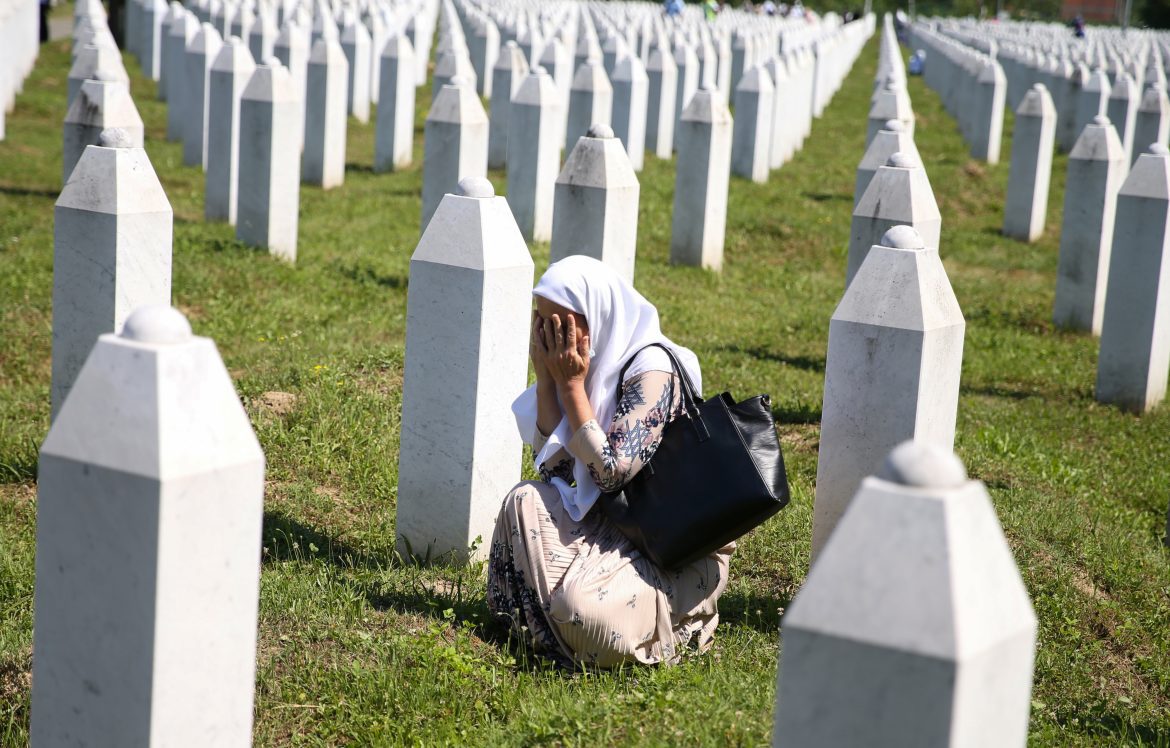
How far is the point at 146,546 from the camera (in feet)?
8.55

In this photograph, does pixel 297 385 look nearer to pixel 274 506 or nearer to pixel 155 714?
pixel 274 506

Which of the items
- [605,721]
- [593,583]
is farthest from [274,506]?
[605,721]

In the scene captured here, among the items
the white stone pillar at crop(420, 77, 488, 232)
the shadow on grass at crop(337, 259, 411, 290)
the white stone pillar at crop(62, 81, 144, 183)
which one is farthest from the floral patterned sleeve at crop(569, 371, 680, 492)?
the white stone pillar at crop(420, 77, 488, 232)

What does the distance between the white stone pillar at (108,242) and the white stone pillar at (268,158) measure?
159 inches

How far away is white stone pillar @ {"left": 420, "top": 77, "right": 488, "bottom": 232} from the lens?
9.75 meters

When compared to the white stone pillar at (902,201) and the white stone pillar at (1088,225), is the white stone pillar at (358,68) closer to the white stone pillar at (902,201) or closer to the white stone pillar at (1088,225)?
the white stone pillar at (1088,225)

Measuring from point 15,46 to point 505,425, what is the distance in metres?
15.0

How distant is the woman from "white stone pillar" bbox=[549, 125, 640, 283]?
2.81 metres

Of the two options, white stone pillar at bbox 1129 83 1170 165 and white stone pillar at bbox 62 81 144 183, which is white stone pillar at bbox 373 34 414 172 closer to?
white stone pillar at bbox 62 81 144 183

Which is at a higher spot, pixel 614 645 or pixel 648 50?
pixel 648 50

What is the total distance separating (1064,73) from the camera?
1931 cm

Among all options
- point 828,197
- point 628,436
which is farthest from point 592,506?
point 828,197

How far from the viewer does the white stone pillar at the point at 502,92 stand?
13.6 metres

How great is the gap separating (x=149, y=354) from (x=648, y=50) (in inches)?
797
